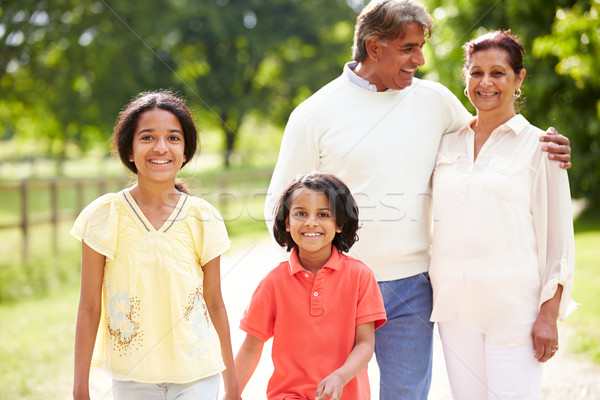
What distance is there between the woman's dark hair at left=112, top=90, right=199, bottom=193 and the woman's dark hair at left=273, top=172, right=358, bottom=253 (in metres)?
0.44

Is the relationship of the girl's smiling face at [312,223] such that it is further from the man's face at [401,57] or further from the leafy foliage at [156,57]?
the leafy foliage at [156,57]

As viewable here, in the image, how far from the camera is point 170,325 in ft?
8.08

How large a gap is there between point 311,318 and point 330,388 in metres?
0.32

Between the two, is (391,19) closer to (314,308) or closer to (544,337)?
(314,308)

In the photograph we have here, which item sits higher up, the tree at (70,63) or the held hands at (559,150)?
the tree at (70,63)

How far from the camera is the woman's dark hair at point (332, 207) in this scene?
2.66 meters

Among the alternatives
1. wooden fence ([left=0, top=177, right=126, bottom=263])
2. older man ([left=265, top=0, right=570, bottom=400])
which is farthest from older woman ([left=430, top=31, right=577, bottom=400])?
wooden fence ([left=0, top=177, right=126, bottom=263])

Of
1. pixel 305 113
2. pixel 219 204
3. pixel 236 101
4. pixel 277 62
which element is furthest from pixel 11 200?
pixel 305 113

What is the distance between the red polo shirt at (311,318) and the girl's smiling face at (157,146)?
60 cm

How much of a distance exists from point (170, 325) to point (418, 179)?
4.25 ft

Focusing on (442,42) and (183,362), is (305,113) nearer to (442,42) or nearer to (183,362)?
(183,362)

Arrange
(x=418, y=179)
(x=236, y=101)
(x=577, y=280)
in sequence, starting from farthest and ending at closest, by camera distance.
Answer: (x=236, y=101) < (x=577, y=280) < (x=418, y=179)

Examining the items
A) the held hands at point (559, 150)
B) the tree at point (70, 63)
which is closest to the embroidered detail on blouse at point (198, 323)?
the held hands at point (559, 150)

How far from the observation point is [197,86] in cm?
3058
